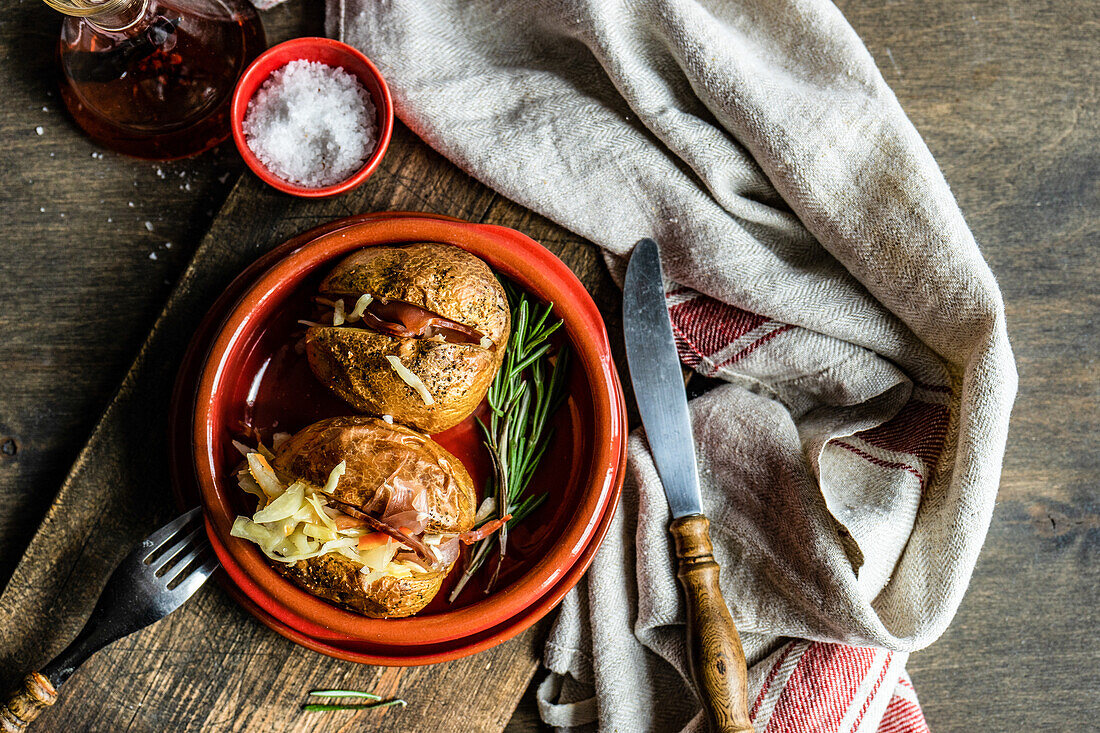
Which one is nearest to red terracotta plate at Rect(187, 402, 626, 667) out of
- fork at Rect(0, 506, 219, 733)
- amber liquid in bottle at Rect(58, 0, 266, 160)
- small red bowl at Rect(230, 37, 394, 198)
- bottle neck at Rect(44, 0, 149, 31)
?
fork at Rect(0, 506, 219, 733)

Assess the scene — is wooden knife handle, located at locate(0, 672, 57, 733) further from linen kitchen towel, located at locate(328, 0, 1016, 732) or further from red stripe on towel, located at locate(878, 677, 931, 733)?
red stripe on towel, located at locate(878, 677, 931, 733)

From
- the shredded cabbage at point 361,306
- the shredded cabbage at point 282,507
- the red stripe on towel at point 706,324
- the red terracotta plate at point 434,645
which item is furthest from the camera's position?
the red stripe on towel at point 706,324

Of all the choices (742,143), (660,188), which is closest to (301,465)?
(660,188)

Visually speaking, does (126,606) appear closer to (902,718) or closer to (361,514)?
(361,514)

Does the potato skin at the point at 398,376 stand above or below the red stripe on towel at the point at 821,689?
above

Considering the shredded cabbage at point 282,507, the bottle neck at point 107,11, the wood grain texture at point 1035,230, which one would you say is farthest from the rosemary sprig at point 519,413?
the wood grain texture at point 1035,230

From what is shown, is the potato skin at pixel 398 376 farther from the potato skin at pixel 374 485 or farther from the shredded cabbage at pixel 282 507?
the shredded cabbage at pixel 282 507

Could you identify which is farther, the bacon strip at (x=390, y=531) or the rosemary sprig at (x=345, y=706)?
the rosemary sprig at (x=345, y=706)
